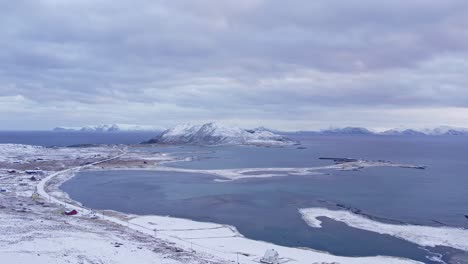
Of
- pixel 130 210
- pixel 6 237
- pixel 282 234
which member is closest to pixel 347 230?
pixel 282 234

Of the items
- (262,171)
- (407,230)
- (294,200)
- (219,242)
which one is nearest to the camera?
(219,242)

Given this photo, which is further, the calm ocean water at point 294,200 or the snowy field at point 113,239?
the calm ocean water at point 294,200

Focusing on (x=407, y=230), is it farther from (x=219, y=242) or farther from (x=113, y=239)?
(x=113, y=239)

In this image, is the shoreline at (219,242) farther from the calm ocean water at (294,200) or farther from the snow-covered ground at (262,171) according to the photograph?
the snow-covered ground at (262,171)

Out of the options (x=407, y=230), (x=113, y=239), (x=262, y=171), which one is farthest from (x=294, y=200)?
(x=262, y=171)

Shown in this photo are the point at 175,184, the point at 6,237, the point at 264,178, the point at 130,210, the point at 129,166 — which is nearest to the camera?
the point at 6,237

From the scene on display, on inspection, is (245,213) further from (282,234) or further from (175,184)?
(175,184)

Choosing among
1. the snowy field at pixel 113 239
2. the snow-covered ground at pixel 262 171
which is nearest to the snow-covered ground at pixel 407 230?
the snowy field at pixel 113 239

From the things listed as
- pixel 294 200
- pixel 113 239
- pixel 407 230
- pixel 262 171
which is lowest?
pixel 113 239
